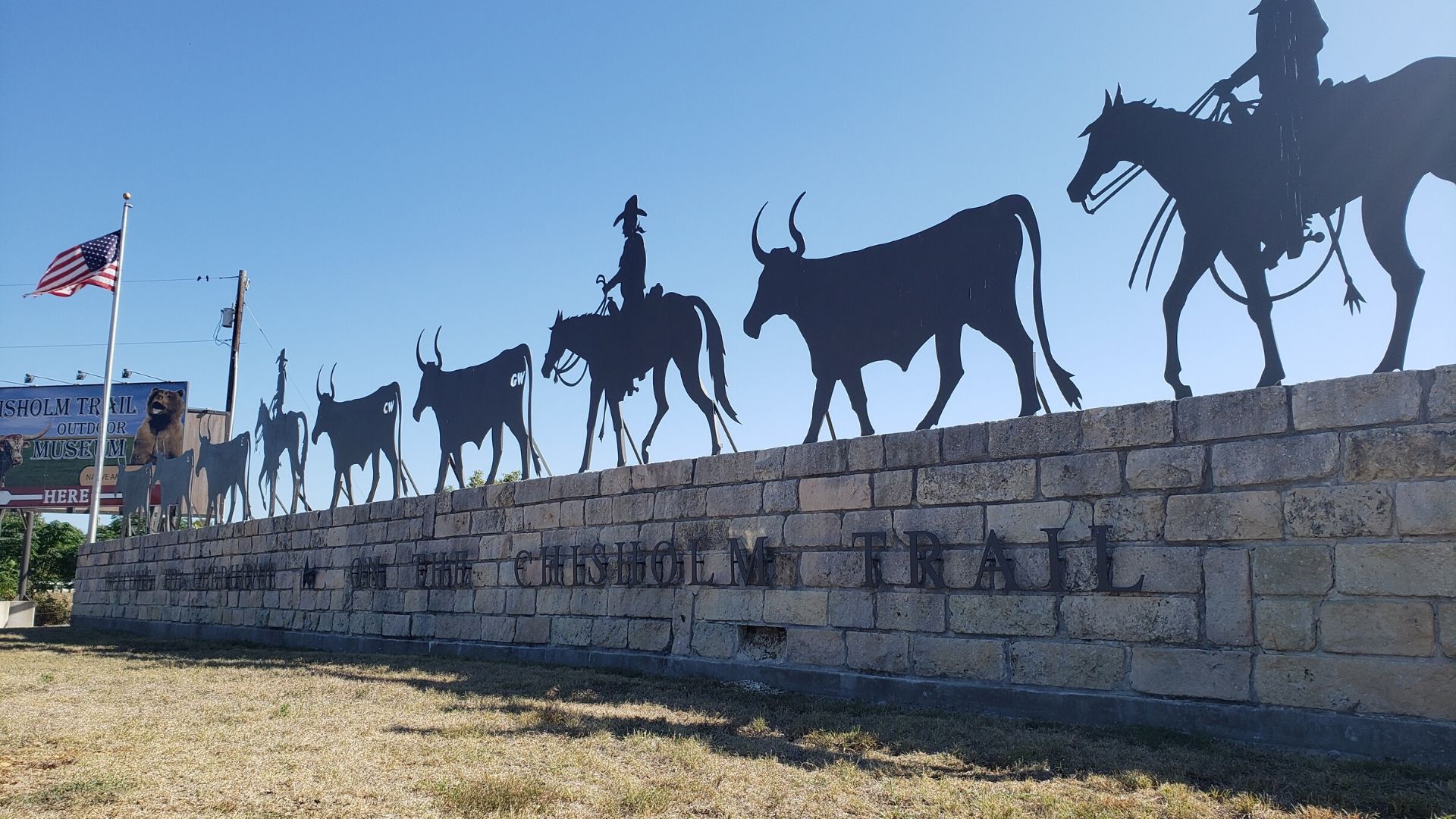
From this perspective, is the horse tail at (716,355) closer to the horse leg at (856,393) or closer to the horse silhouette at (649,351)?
the horse silhouette at (649,351)

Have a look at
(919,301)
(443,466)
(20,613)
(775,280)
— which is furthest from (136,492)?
(919,301)

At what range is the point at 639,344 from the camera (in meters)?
11.7

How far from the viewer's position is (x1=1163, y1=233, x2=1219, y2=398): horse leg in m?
7.05

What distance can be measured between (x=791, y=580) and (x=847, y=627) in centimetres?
76

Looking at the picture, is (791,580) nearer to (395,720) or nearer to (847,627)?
(847,627)

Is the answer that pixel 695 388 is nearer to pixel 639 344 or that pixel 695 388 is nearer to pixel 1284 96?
pixel 639 344

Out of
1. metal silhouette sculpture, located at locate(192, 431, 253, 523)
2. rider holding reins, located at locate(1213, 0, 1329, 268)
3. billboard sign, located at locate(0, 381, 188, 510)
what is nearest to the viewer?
rider holding reins, located at locate(1213, 0, 1329, 268)

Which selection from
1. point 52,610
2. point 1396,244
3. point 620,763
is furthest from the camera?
point 52,610

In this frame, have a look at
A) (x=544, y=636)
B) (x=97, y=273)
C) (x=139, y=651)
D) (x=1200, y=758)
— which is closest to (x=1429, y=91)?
(x=1200, y=758)

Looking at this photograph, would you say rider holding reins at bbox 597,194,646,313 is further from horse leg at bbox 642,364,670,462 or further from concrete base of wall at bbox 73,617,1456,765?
concrete base of wall at bbox 73,617,1456,765

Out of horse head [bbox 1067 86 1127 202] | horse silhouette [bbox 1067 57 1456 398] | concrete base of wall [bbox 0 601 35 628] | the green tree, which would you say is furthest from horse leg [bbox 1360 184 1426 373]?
the green tree

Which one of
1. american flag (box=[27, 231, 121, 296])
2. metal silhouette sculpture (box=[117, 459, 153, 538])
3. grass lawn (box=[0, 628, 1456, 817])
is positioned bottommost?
grass lawn (box=[0, 628, 1456, 817])

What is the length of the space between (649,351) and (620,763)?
664 centimetres

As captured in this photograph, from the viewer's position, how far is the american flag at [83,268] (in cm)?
2331
